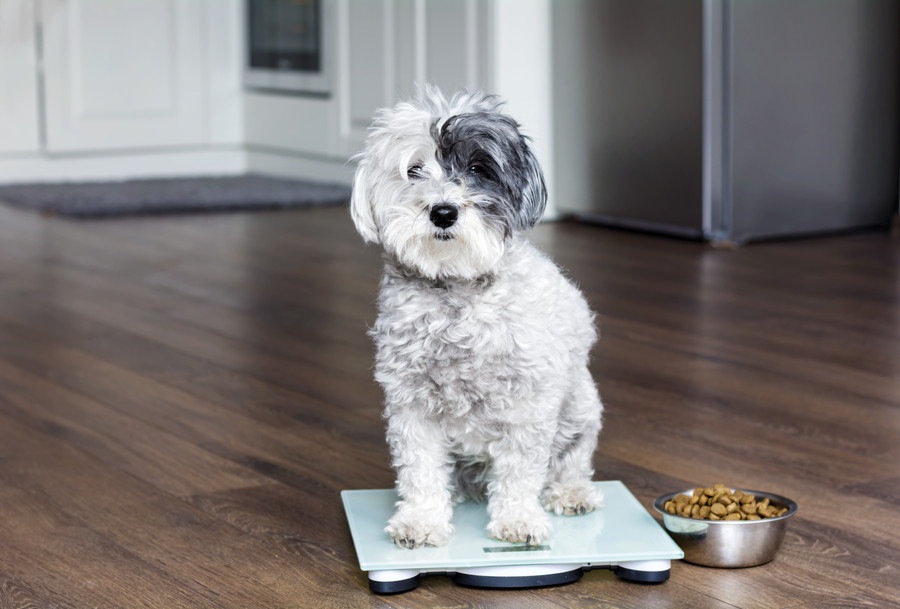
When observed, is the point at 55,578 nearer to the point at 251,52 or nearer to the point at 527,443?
the point at 527,443

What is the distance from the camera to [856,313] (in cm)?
327

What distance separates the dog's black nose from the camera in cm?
153

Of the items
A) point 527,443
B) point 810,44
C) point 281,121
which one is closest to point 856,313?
Answer: point 810,44

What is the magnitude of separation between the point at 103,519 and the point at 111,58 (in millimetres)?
4352

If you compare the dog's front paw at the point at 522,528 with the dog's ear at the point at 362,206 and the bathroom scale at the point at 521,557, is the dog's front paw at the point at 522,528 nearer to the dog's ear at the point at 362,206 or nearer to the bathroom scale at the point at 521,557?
the bathroom scale at the point at 521,557

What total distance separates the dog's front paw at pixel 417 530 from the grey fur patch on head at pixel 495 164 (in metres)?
0.36

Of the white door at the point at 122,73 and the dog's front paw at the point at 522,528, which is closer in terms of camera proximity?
the dog's front paw at the point at 522,528

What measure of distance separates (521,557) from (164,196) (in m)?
3.98

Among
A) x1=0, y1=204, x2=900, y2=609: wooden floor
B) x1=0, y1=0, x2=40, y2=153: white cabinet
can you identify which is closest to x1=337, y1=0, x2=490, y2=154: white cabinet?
x1=0, y1=204, x2=900, y2=609: wooden floor

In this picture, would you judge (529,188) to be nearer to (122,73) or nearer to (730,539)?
(730,539)

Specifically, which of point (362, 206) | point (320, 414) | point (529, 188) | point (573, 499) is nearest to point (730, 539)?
point (573, 499)

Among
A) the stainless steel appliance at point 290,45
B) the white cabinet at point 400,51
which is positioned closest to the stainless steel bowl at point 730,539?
the white cabinet at point 400,51

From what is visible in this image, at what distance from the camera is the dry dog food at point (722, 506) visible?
1683 mm

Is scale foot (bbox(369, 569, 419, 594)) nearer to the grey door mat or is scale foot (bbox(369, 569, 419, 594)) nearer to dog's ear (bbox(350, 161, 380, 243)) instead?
dog's ear (bbox(350, 161, 380, 243))
